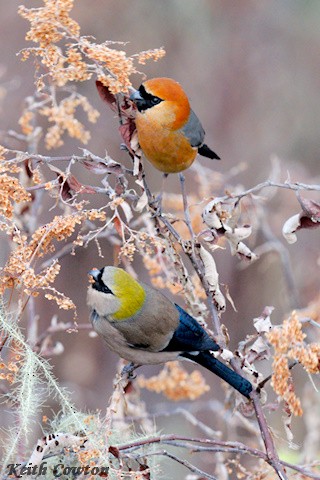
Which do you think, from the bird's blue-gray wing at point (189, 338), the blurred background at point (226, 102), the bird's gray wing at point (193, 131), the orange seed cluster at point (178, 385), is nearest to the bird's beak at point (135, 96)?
the bird's gray wing at point (193, 131)

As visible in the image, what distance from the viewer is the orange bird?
2107 mm

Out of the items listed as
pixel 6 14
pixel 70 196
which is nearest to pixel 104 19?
pixel 6 14

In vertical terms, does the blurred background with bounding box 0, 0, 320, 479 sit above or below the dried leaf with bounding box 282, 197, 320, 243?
below

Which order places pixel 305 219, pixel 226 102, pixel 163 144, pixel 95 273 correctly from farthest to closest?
pixel 226 102 < pixel 163 144 < pixel 95 273 < pixel 305 219

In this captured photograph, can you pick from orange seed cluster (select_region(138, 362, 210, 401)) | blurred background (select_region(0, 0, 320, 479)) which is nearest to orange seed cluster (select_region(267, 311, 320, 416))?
orange seed cluster (select_region(138, 362, 210, 401))

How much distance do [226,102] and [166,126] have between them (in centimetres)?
256

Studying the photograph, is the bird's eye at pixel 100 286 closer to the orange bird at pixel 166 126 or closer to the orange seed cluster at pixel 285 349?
the orange bird at pixel 166 126

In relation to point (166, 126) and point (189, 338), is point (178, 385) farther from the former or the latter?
point (166, 126)

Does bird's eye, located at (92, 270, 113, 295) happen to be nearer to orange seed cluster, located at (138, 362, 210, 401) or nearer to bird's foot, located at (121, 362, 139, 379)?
bird's foot, located at (121, 362, 139, 379)

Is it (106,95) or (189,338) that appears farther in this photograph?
(189,338)

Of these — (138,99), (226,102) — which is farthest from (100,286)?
(226,102)

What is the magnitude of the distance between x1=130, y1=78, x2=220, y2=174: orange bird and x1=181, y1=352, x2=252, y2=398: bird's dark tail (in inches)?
22.6

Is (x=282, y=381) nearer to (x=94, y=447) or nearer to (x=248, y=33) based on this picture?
(x=94, y=447)

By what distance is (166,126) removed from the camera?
7.70ft
